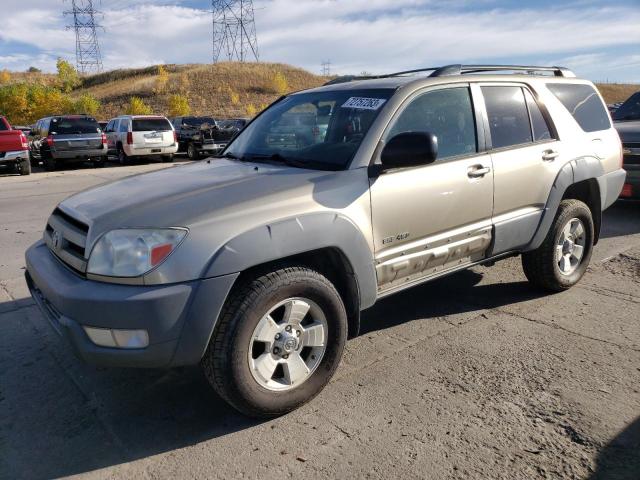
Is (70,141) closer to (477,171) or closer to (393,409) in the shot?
(477,171)

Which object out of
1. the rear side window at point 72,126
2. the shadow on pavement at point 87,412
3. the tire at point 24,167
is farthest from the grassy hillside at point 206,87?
the shadow on pavement at point 87,412

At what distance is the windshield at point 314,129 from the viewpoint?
343 centimetres

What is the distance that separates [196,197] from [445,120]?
5.98 feet

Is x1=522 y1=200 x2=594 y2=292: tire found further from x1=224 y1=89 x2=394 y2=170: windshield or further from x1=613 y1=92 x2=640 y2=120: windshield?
x1=613 y1=92 x2=640 y2=120: windshield

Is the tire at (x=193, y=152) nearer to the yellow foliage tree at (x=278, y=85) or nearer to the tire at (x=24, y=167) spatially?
the tire at (x=24, y=167)

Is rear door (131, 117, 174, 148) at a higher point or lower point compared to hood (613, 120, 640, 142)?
higher

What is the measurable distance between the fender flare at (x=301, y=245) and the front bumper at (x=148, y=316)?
0.10 meters

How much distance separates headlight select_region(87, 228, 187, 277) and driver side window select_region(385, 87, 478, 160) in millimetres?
1551

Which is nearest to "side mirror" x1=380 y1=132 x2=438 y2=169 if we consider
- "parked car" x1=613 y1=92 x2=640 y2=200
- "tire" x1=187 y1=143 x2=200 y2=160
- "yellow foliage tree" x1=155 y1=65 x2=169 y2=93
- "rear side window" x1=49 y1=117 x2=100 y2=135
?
"parked car" x1=613 y1=92 x2=640 y2=200

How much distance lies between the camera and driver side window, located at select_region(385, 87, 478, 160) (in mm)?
3531

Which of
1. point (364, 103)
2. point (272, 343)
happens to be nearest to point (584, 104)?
point (364, 103)

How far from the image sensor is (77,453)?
268 cm

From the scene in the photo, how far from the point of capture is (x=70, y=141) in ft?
56.6

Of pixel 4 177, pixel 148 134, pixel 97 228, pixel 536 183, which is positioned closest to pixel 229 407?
pixel 97 228
